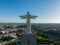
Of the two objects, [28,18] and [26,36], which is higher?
[28,18]

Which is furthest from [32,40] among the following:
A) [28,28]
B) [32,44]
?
[28,28]

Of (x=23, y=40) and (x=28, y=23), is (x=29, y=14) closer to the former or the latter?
(x=28, y=23)

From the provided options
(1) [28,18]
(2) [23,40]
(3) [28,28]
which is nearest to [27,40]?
(2) [23,40]

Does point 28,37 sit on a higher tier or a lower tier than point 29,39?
higher

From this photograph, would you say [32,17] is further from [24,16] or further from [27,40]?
[27,40]

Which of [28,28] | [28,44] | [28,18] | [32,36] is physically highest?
[28,18]

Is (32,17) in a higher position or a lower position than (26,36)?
higher

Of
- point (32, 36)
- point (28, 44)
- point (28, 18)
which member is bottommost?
point (28, 44)

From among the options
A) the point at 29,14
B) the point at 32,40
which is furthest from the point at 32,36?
the point at 29,14

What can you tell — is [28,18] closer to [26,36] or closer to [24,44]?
[26,36]
